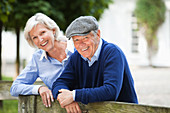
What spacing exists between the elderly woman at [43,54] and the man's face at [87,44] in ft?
1.79

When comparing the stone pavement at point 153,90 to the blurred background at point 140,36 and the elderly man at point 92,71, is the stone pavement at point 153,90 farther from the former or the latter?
the elderly man at point 92,71

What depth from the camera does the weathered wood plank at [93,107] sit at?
1.62 metres

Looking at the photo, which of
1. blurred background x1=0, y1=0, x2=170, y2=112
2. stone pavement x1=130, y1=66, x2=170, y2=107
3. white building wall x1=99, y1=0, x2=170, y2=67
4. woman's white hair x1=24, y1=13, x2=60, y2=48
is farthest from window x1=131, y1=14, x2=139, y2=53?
woman's white hair x1=24, y1=13, x2=60, y2=48

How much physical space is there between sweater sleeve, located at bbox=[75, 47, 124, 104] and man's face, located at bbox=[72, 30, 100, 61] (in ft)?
0.41

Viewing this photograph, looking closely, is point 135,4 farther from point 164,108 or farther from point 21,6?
point 164,108

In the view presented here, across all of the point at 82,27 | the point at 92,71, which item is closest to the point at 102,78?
the point at 92,71

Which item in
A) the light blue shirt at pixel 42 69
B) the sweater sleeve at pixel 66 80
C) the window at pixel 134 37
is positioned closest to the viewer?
the sweater sleeve at pixel 66 80

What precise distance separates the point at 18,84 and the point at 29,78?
0.47 feet

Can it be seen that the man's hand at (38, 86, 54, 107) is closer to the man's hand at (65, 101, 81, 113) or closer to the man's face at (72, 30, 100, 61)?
the man's hand at (65, 101, 81, 113)

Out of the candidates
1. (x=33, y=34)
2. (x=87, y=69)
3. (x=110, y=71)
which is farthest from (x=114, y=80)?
(x=33, y=34)

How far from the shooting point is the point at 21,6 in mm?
5332

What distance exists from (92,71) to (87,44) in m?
0.18

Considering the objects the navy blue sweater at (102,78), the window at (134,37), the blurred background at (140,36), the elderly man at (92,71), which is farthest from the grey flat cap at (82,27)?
the window at (134,37)

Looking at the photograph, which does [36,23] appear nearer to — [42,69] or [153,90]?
[42,69]
